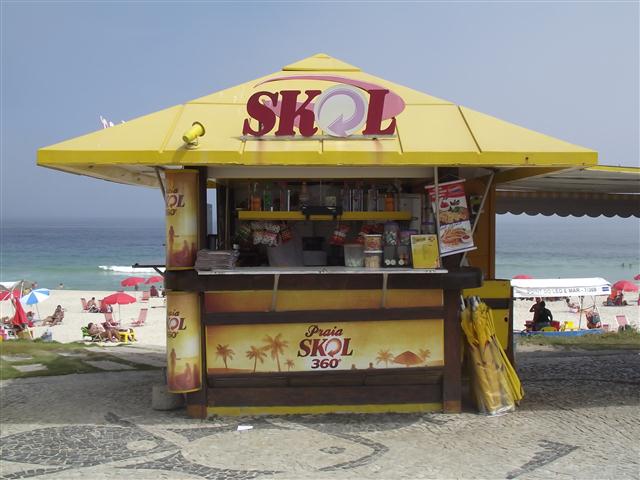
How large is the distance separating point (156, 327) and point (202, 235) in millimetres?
17625

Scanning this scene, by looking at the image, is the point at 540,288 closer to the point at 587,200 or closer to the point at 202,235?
the point at 587,200

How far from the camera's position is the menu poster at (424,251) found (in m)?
6.71

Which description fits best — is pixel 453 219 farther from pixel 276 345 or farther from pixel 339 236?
pixel 276 345

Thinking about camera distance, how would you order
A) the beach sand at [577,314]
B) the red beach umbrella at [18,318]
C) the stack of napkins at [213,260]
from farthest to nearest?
the beach sand at [577,314] < the red beach umbrella at [18,318] < the stack of napkins at [213,260]

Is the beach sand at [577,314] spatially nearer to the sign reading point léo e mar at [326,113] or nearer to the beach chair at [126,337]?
the beach chair at [126,337]

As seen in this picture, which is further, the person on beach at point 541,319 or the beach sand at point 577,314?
the beach sand at point 577,314

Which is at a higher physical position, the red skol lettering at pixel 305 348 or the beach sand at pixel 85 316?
the red skol lettering at pixel 305 348

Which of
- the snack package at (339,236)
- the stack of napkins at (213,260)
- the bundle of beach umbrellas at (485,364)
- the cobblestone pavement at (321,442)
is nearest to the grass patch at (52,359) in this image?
the cobblestone pavement at (321,442)

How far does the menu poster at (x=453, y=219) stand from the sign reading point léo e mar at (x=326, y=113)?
2.73 ft

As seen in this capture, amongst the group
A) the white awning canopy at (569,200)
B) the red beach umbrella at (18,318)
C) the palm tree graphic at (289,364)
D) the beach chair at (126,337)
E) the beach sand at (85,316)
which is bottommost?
the beach sand at (85,316)

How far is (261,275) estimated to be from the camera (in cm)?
666

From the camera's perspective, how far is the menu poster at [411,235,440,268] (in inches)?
264

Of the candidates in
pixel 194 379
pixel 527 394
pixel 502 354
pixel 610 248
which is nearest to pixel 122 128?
pixel 194 379

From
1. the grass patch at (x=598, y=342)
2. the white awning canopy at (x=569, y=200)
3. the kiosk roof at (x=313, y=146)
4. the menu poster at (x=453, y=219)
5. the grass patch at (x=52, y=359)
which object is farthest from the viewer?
the grass patch at (x=598, y=342)
